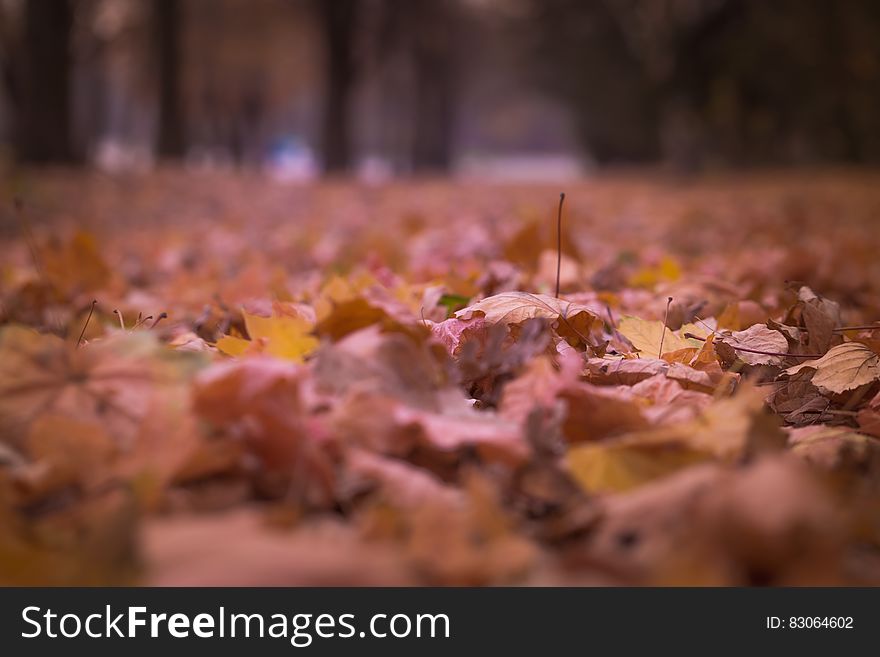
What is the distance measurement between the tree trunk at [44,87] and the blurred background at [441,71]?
2 centimetres

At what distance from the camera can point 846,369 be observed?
1.14m

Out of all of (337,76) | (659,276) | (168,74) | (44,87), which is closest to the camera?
(659,276)

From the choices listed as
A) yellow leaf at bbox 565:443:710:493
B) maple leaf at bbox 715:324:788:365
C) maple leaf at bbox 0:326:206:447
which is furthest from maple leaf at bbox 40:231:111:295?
yellow leaf at bbox 565:443:710:493

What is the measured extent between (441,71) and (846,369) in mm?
24770

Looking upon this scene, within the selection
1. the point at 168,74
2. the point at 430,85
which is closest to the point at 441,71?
the point at 430,85

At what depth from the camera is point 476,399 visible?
3.62ft

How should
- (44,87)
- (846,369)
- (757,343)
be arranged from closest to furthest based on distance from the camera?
(846,369), (757,343), (44,87)

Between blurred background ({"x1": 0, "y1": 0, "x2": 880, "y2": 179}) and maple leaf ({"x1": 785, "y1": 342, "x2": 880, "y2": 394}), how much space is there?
10238mm

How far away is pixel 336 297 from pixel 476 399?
0.31m

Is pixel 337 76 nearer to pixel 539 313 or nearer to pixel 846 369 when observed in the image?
pixel 539 313

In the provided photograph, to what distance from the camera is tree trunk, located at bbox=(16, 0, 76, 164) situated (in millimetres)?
10008

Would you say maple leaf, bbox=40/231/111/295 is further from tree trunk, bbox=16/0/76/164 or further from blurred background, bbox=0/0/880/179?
tree trunk, bbox=16/0/76/164
